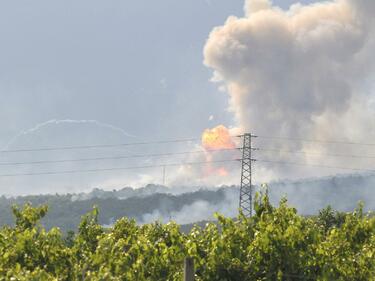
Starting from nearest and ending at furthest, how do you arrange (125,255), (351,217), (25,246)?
(125,255)
(25,246)
(351,217)

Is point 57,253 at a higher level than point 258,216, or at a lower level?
Answer: lower

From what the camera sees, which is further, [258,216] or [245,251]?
[258,216]

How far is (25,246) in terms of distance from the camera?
82.6ft

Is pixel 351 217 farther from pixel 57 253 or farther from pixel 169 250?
pixel 57 253

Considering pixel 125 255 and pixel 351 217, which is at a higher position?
pixel 351 217

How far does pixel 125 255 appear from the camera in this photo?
23.0 m

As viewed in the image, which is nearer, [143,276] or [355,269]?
[143,276]

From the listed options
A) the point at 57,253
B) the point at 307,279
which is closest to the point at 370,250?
the point at 307,279

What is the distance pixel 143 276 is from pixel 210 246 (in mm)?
2984

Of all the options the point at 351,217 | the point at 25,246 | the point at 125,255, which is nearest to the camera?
the point at 125,255

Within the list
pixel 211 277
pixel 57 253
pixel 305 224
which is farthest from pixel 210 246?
pixel 57 253

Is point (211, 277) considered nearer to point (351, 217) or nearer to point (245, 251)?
point (245, 251)

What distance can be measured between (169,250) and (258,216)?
4090 mm

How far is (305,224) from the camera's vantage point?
26.4 metres
